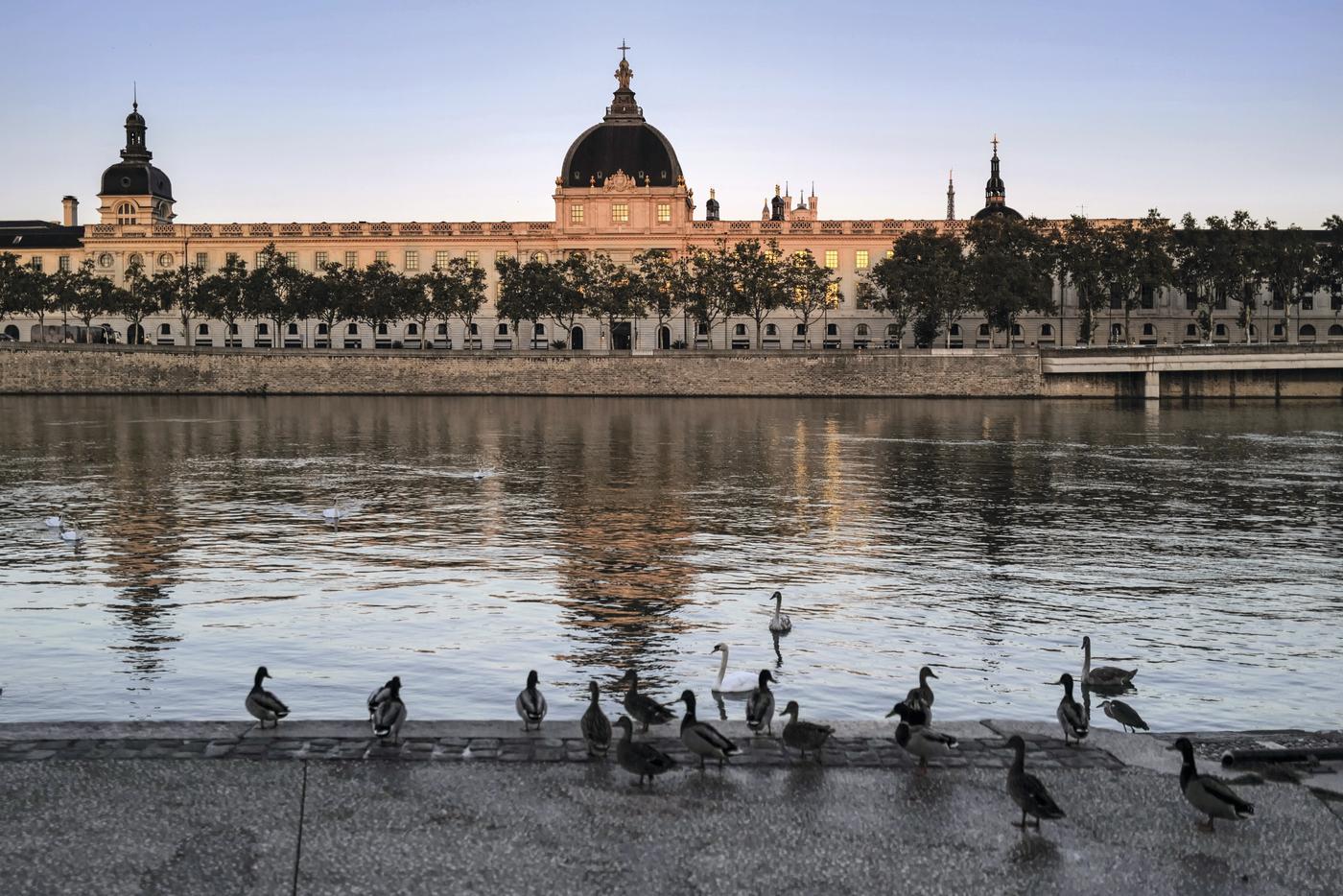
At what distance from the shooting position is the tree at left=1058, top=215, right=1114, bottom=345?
133 metres

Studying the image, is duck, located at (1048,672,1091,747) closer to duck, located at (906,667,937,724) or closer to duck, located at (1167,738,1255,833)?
duck, located at (906,667,937,724)

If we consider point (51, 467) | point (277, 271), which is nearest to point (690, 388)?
point (277, 271)

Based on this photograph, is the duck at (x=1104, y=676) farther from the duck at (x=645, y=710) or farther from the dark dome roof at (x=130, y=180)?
the dark dome roof at (x=130, y=180)

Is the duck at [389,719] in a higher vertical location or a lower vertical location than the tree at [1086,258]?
lower

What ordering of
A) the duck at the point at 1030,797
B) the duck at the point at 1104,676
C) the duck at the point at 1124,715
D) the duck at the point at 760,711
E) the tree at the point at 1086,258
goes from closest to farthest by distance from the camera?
the duck at the point at 1030,797
the duck at the point at 760,711
the duck at the point at 1124,715
the duck at the point at 1104,676
the tree at the point at 1086,258

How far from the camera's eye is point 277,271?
140 m

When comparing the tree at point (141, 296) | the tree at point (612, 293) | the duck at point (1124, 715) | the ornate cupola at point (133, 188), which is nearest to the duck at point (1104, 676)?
the duck at point (1124, 715)

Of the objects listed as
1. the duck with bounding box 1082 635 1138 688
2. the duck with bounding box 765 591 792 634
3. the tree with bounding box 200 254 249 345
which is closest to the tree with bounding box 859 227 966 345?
the tree with bounding box 200 254 249 345

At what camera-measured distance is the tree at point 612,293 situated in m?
→ 137

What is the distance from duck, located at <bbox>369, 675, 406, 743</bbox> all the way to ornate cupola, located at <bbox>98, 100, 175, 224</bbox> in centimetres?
17578

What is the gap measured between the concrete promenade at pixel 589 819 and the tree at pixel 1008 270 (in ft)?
388

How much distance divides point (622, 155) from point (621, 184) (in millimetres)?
4470

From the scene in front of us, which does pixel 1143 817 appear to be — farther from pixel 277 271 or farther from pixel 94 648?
pixel 277 271

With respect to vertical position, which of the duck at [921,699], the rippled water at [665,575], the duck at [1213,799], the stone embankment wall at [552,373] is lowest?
the rippled water at [665,575]
